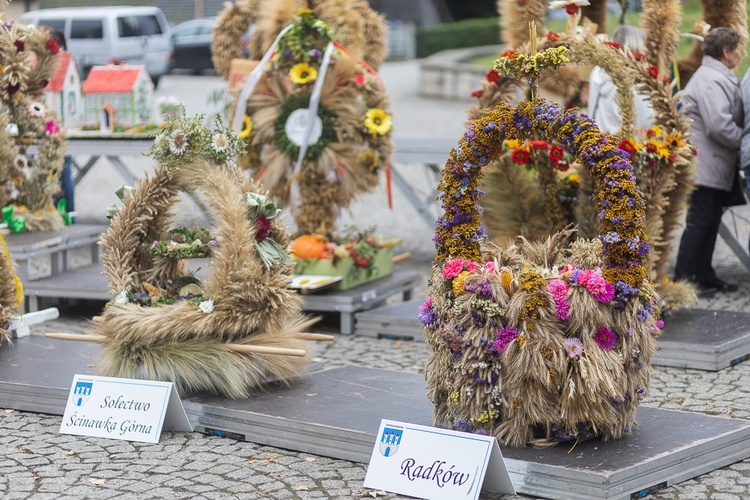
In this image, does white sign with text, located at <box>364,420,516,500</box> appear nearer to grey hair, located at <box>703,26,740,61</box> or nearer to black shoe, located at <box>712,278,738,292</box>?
grey hair, located at <box>703,26,740,61</box>

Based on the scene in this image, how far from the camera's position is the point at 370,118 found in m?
7.34

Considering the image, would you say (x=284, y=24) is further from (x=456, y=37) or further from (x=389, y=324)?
(x=456, y=37)

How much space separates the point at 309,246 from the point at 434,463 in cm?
328

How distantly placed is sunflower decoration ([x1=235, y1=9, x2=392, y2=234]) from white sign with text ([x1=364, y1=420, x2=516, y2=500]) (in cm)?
327

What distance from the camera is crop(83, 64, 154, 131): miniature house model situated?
9.81m

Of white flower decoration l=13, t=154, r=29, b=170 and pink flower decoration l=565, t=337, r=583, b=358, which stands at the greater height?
white flower decoration l=13, t=154, r=29, b=170

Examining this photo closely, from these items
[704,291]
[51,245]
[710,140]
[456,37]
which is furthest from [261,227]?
[456,37]

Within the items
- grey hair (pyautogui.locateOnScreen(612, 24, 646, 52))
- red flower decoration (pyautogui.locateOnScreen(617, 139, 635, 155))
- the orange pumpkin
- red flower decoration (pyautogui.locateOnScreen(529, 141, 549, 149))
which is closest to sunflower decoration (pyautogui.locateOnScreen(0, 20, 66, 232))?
the orange pumpkin

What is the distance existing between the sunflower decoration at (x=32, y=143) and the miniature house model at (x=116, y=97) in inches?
64.6

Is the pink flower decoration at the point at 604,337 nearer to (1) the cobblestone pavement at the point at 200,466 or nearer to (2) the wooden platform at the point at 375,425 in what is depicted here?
(2) the wooden platform at the point at 375,425

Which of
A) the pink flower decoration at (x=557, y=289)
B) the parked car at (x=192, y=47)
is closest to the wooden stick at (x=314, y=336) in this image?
the pink flower decoration at (x=557, y=289)

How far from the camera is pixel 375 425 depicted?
4.64 m

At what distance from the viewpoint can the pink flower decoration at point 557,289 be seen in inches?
166

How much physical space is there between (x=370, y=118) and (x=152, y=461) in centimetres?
332
